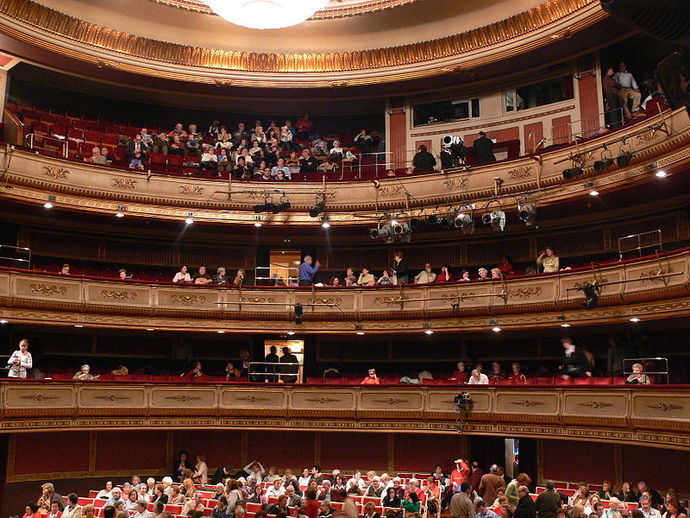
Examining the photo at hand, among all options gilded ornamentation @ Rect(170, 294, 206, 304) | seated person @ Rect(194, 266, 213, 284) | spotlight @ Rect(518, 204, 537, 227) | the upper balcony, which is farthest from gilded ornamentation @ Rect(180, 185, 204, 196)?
spotlight @ Rect(518, 204, 537, 227)

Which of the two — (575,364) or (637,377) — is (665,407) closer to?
(637,377)

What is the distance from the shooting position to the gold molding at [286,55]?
55.7 ft

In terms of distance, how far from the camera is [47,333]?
1755cm

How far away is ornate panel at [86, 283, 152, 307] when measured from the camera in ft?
52.7

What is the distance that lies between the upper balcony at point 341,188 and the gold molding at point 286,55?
130 inches

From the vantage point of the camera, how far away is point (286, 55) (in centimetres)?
2003

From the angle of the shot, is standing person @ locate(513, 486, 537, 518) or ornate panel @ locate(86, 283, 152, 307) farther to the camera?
ornate panel @ locate(86, 283, 152, 307)

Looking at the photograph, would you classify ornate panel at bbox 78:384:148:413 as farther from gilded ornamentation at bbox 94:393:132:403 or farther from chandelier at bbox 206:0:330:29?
chandelier at bbox 206:0:330:29

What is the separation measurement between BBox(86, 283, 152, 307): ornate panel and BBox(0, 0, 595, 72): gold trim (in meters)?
6.45

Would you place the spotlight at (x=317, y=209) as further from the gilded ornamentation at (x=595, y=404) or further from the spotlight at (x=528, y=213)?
the gilded ornamentation at (x=595, y=404)

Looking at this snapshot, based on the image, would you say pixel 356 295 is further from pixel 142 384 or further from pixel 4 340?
pixel 4 340

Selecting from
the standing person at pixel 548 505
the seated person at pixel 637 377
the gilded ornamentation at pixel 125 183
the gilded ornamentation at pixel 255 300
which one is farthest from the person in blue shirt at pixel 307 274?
the standing person at pixel 548 505

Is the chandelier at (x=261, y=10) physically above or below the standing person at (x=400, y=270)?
above

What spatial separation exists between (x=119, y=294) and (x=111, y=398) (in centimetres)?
245
